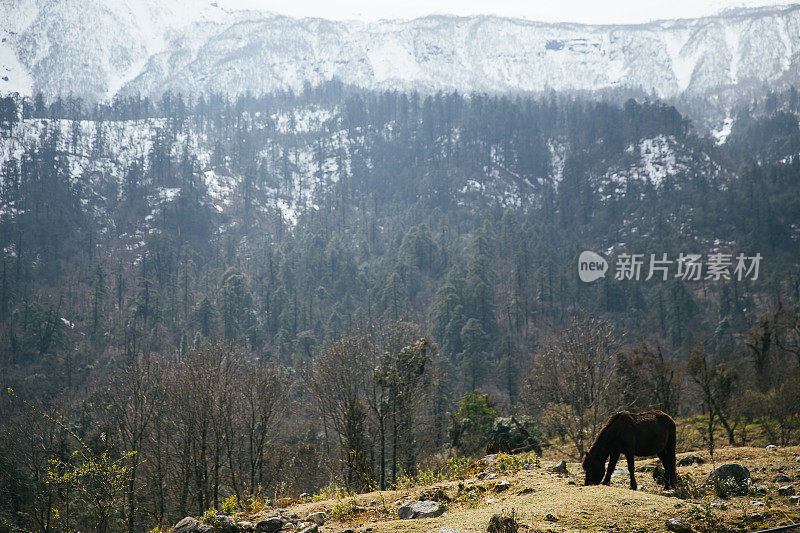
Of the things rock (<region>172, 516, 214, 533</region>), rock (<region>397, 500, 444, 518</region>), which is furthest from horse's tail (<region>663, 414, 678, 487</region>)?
rock (<region>172, 516, 214, 533</region>)

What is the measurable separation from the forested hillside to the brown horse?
35.8 feet

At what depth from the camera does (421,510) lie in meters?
9.48

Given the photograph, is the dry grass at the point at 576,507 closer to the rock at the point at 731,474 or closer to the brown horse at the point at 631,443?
the rock at the point at 731,474

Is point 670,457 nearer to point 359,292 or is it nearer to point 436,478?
point 436,478

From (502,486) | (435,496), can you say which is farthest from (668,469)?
(435,496)

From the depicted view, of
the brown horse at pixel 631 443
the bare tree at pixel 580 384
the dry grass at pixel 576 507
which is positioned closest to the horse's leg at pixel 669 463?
the brown horse at pixel 631 443

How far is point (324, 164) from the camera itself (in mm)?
188375

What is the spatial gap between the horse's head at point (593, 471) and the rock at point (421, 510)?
322 cm

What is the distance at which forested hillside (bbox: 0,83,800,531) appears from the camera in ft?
96.9

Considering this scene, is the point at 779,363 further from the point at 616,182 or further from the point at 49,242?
the point at 49,242

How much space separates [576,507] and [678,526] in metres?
1.50

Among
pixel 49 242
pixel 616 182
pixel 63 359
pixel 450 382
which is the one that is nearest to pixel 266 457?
→ pixel 450 382

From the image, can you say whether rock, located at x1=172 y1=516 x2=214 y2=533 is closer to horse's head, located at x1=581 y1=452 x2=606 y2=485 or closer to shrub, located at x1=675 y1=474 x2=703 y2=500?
horse's head, located at x1=581 y1=452 x2=606 y2=485

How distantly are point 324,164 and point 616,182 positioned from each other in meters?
101
